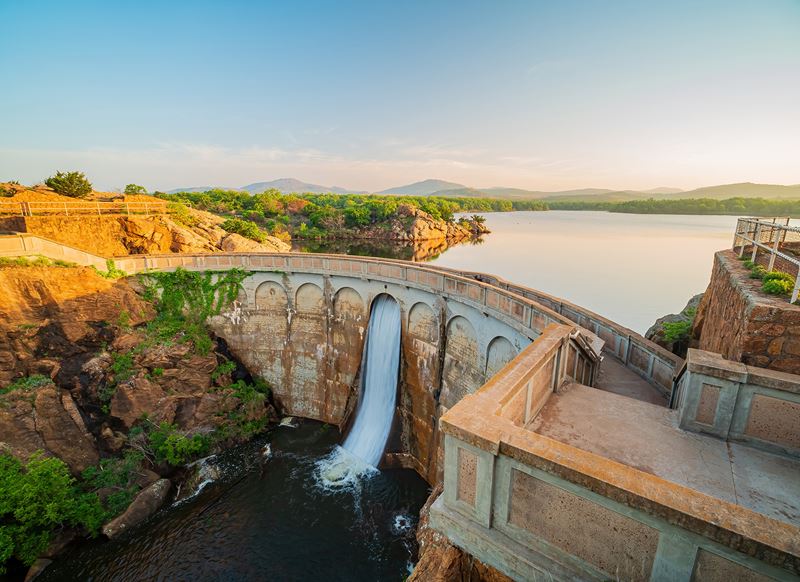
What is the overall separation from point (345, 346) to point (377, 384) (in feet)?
11.6

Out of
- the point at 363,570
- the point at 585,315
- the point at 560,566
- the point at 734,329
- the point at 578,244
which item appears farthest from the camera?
the point at 578,244

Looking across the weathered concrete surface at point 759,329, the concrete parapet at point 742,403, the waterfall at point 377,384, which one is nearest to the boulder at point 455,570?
the concrete parapet at point 742,403

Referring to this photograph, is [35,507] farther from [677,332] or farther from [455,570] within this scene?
[677,332]

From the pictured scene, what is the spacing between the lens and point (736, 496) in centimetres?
546

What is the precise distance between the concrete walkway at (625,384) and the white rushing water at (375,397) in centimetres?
→ 1288

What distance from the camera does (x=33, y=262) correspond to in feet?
70.7

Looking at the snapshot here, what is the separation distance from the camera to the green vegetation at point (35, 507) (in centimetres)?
1570

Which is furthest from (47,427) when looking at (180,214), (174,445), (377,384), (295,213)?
(295,213)

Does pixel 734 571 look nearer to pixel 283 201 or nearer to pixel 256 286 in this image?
pixel 256 286

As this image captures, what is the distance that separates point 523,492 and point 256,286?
2500cm

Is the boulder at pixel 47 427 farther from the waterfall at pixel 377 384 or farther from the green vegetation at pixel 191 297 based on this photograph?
the waterfall at pixel 377 384

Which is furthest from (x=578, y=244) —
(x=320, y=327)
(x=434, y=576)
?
(x=434, y=576)

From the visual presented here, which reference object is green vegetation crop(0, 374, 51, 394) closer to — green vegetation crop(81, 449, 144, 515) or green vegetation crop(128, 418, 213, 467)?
green vegetation crop(128, 418, 213, 467)

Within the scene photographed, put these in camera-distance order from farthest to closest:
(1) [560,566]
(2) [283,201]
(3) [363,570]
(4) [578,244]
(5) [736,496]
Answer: (2) [283,201] → (4) [578,244] → (3) [363,570] → (5) [736,496] → (1) [560,566]
